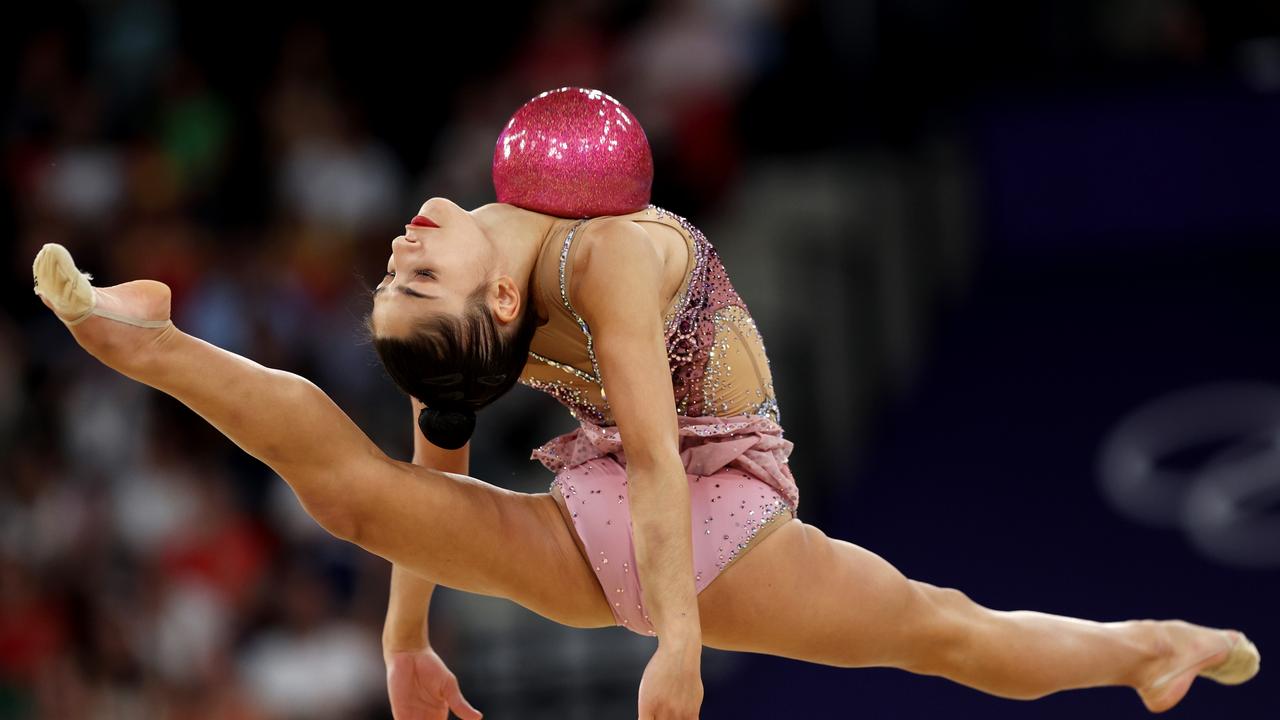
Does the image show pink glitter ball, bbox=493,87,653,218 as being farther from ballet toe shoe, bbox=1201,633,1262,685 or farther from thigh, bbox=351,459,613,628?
ballet toe shoe, bbox=1201,633,1262,685

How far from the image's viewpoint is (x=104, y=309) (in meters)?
2.72

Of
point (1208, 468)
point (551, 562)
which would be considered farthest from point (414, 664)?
point (1208, 468)

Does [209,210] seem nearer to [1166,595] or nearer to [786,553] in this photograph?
[1166,595]

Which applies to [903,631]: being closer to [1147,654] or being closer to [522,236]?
[1147,654]

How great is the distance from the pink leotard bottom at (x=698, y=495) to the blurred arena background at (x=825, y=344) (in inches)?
89.1

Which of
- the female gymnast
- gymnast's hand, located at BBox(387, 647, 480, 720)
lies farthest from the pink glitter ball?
gymnast's hand, located at BBox(387, 647, 480, 720)

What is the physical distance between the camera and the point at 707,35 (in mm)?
6387

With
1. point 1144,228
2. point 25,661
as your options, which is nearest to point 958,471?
point 1144,228

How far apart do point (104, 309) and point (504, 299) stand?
0.62m

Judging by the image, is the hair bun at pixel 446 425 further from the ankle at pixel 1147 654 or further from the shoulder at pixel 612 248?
the ankle at pixel 1147 654

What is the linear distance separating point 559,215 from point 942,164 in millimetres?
3156

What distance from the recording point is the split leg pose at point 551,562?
276 cm

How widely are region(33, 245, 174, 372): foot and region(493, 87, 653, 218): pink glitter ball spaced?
2.05ft

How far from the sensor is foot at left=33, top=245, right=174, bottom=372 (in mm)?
2656
